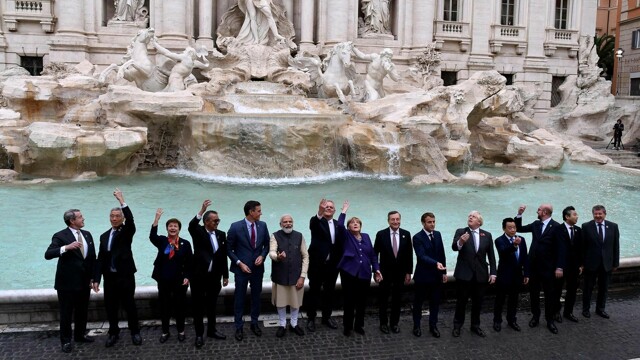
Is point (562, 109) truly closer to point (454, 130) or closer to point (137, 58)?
point (454, 130)

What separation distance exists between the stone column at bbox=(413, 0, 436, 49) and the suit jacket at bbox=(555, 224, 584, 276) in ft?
56.0

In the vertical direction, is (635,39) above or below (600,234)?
above

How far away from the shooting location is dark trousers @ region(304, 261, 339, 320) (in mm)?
5184

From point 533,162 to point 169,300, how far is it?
13529mm

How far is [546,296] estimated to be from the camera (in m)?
5.36

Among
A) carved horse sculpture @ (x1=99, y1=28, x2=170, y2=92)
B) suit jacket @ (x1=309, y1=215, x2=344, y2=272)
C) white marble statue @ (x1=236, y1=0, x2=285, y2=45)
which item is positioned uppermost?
white marble statue @ (x1=236, y1=0, x2=285, y2=45)

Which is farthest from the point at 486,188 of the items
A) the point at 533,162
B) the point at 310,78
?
the point at 310,78

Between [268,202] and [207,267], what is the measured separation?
222 inches

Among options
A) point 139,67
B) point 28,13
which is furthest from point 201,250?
point 28,13

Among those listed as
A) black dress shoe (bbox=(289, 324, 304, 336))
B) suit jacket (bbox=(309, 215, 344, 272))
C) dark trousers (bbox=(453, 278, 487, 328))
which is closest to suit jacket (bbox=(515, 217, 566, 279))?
dark trousers (bbox=(453, 278, 487, 328))

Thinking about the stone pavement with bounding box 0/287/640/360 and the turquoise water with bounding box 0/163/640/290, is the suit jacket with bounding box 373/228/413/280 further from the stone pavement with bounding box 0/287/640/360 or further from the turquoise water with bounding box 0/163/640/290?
the turquoise water with bounding box 0/163/640/290

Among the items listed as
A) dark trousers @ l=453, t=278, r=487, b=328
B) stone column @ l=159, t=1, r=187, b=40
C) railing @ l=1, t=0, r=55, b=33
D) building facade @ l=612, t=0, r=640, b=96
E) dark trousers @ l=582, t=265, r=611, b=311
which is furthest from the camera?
building facade @ l=612, t=0, r=640, b=96

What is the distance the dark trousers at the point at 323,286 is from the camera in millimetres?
5184

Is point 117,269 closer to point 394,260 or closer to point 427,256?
point 394,260
